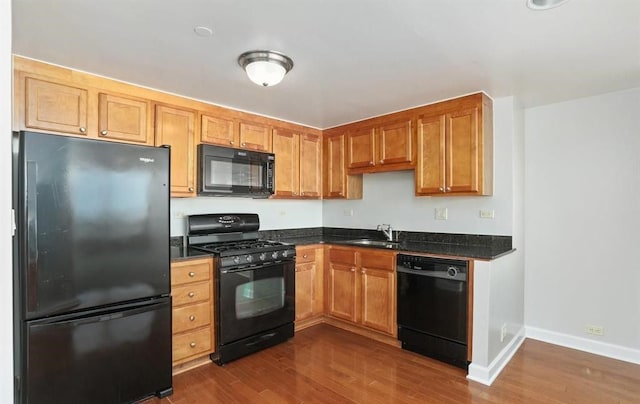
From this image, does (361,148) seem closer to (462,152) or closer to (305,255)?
(462,152)

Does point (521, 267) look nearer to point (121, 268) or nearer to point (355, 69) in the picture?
point (355, 69)

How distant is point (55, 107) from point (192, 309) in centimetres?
178

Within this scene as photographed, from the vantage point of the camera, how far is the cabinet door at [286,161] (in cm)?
378

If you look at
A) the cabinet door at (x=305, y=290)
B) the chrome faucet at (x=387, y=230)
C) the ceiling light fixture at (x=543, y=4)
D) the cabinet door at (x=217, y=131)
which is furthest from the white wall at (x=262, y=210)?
the ceiling light fixture at (x=543, y=4)

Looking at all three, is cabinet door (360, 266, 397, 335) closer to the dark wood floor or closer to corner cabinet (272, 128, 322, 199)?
the dark wood floor

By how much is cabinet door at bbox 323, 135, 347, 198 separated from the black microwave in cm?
88

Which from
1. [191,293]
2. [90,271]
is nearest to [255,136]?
[191,293]

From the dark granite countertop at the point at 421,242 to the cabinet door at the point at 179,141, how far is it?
58cm

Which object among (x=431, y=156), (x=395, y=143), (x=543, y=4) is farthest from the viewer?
(x=395, y=143)

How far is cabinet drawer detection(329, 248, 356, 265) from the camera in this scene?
138 inches

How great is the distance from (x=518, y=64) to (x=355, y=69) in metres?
1.15

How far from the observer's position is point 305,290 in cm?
361

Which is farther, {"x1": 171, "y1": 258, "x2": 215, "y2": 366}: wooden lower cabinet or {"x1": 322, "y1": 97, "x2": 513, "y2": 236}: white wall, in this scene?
{"x1": 322, "y1": 97, "x2": 513, "y2": 236}: white wall
